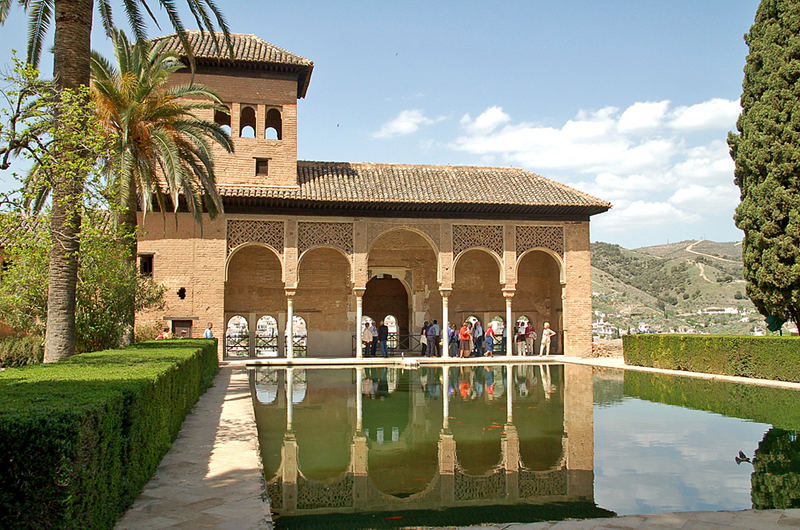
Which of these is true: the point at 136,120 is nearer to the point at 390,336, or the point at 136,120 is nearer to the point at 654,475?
the point at 654,475

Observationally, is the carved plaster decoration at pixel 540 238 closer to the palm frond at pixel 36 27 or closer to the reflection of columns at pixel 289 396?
the reflection of columns at pixel 289 396

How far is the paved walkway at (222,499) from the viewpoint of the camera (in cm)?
454

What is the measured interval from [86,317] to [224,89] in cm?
1182

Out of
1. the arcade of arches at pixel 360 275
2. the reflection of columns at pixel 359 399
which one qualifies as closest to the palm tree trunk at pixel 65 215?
the reflection of columns at pixel 359 399

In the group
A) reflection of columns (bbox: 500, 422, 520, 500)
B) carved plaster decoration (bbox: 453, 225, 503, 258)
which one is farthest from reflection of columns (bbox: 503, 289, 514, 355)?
reflection of columns (bbox: 500, 422, 520, 500)

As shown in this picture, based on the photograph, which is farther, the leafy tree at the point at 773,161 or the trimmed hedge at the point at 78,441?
the leafy tree at the point at 773,161

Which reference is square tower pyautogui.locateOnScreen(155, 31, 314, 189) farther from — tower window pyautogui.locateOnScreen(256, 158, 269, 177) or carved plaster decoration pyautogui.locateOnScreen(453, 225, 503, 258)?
carved plaster decoration pyautogui.locateOnScreen(453, 225, 503, 258)

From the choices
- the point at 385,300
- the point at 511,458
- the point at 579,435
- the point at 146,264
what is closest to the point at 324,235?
the point at 146,264

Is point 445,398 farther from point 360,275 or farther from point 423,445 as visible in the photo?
point 360,275

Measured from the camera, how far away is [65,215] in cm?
954

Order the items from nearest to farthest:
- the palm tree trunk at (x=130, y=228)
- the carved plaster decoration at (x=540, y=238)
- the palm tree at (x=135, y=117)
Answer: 1. the palm tree trunk at (x=130, y=228)
2. the palm tree at (x=135, y=117)
3. the carved plaster decoration at (x=540, y=238)

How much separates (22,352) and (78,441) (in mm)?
13028

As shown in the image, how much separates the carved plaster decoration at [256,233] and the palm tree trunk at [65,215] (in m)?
12.0

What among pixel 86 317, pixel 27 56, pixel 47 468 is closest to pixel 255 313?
pixel 86 317
